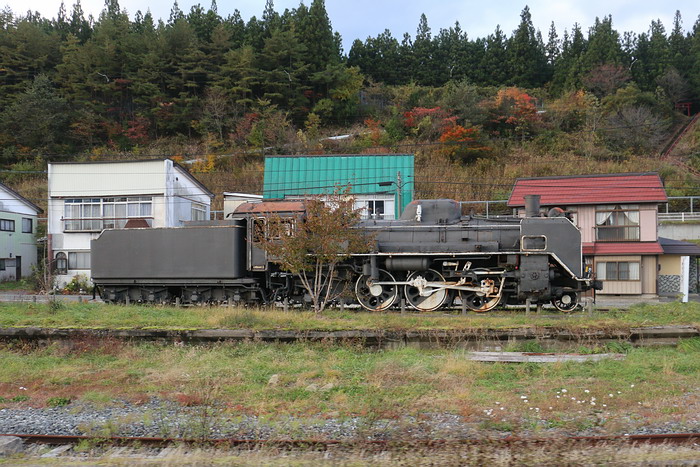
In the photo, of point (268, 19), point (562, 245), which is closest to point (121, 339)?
point (562, 245)

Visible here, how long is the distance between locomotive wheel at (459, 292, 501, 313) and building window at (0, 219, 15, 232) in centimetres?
2875

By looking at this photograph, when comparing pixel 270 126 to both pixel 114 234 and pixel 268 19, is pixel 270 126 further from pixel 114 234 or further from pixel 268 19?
pixel 114 234

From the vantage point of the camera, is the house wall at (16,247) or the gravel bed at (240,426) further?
the house wall at (16,247)

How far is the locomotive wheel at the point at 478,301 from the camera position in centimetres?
1557

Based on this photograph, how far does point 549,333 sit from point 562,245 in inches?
177

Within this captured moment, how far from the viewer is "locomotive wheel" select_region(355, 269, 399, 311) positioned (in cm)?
1614

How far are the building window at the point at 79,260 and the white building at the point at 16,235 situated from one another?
15.2 ft

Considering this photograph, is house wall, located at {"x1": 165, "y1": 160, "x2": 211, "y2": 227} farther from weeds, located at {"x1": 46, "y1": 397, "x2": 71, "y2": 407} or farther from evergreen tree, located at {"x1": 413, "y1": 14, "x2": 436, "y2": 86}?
evergreen tree, located at {"x1": 413, "y1": 14, "x2": 436, "y2": 86}

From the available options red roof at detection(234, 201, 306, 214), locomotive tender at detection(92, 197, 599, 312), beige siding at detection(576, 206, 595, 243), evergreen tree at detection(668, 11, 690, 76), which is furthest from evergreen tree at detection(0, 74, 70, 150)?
evergreen tree at detection(668, 11, 690, 76)

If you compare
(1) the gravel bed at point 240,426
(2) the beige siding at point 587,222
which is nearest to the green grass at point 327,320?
(1) the gravel bed at point 240,426

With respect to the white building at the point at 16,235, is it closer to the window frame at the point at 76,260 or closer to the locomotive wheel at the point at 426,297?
the window frame at the point at 76,260

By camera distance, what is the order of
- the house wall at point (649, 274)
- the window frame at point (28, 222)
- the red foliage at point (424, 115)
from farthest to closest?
the red foliage at point (424, 115) < the window frame at point (28, 222) < the house wall at point (649, 274)

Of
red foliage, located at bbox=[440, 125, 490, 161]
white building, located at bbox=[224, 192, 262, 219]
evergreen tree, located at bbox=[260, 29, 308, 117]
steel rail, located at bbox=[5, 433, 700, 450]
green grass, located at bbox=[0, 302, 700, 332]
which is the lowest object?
steel rail, located at bbox=[5, 433, 700, 450]

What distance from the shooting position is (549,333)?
1155 cm
